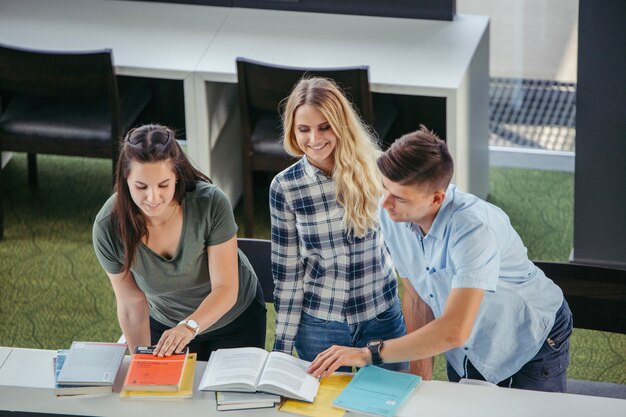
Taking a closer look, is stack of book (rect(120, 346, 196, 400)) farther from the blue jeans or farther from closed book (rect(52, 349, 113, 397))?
the blue jeans

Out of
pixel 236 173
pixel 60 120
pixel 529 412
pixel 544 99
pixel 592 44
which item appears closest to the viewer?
pixel 529 412

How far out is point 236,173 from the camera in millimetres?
5168

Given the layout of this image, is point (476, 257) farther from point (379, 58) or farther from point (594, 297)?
point (379, 58)

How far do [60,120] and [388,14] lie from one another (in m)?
1.49

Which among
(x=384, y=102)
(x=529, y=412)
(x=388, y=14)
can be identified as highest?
(x=388, y=14)

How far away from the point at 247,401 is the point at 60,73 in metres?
2.36

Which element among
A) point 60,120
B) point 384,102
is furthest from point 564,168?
point 60,120

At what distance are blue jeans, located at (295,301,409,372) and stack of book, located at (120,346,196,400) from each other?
1.34 feet

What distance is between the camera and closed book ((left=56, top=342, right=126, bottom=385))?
2.63 m

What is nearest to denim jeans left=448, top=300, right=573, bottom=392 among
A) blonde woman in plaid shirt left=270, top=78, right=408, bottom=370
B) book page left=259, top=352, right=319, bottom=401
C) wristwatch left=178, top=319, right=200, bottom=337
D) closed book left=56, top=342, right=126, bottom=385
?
blonde woman in plaid shirt left=270, top=78, right=408, bottom=370

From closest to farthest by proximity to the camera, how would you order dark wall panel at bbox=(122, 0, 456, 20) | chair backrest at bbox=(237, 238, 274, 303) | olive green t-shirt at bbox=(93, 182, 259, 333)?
olive green t-shirt at bbox=(93, 182, 259, 333) → chair backrest at bbox=(237, 238, 274, 303) → dark wall panel at bbox=(122, 0, 456, 20)

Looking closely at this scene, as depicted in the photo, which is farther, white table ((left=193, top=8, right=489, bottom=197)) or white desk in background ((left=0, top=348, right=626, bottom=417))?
white table ((left=193, top=8, right=489, bottom=197))

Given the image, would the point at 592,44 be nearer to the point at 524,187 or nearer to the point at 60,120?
the point at 524,187

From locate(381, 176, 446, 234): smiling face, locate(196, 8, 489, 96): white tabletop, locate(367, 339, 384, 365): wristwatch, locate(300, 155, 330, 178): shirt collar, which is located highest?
locate(196, 8, 489, 96): white tabletop
